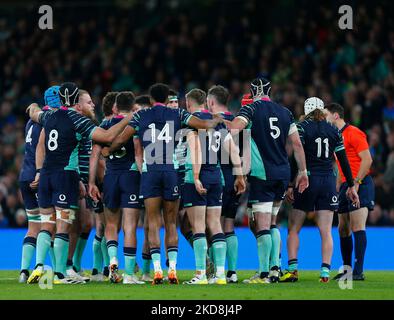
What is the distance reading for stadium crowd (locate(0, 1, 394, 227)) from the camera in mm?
21375

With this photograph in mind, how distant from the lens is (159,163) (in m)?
13.1

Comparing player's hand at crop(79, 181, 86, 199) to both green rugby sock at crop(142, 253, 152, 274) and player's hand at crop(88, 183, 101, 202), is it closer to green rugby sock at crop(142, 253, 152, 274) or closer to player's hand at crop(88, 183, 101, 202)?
player's hand at crop(88, 183, 101, 202)

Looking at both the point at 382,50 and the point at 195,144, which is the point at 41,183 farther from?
the point at 382,50

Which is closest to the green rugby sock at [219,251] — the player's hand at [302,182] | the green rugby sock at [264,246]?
the green rugby sock at [264,246]

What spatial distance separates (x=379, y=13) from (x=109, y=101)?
1058 centimetres

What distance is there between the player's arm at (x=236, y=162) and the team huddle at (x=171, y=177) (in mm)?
15

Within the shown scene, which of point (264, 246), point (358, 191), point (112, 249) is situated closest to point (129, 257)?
point (112, 249)

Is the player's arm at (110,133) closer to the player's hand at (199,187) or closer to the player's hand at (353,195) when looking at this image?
the player's hand at (199,187)

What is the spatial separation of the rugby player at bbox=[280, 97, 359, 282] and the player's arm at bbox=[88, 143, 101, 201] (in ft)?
8.99

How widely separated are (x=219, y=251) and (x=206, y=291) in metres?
1.36

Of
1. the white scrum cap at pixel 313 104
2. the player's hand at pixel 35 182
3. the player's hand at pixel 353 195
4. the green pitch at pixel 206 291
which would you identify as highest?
the white scrum cap at pixel 313 104

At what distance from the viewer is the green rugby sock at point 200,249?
13211 mm

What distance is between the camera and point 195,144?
13242 mm
